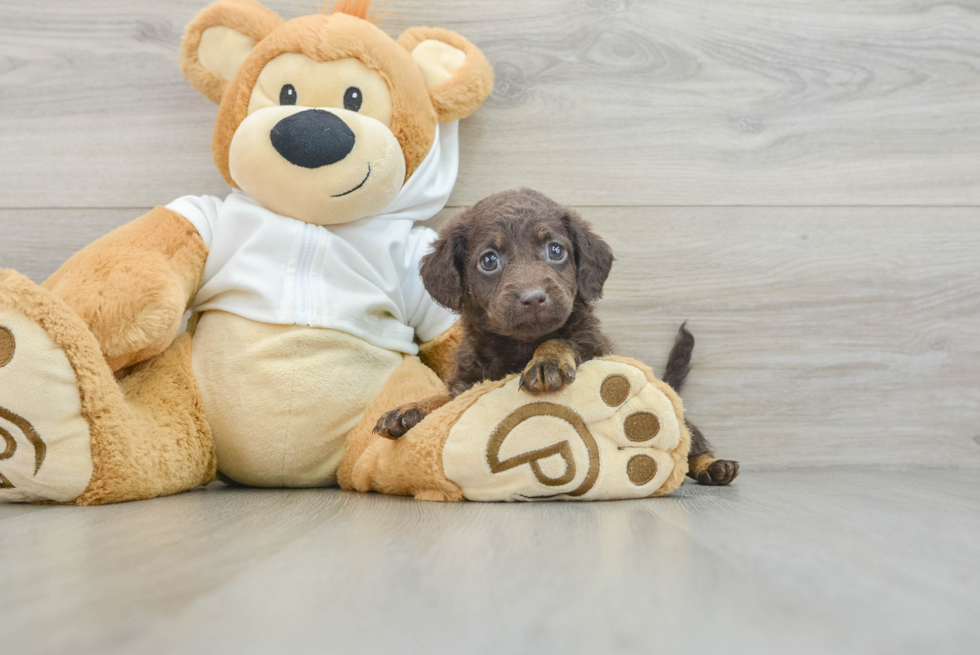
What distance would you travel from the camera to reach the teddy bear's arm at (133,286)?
1.31 m

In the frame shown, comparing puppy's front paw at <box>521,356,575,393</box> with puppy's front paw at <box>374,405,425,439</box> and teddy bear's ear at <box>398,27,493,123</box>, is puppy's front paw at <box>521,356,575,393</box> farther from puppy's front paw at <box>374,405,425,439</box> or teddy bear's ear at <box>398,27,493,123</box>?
teddy bear's ear at <box>398,27,493,123</box>

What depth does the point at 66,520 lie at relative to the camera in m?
1.07

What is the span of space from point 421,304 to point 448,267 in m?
0.31

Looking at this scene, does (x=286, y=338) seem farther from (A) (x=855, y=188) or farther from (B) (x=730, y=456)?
(A) (x=855, y=188)

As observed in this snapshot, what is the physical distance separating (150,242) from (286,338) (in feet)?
1.17

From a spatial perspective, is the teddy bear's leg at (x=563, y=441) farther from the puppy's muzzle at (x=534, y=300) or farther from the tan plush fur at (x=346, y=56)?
the tan plush fur at (x=346, y=56)

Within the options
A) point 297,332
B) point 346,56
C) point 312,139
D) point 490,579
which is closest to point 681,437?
point 490,579

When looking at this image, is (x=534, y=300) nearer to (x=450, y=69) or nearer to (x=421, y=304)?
(x=421, y=304)

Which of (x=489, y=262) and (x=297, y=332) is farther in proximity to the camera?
(x=297, y=332)

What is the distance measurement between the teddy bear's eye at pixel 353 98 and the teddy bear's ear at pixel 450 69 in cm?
19

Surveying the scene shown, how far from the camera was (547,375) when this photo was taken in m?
1.16

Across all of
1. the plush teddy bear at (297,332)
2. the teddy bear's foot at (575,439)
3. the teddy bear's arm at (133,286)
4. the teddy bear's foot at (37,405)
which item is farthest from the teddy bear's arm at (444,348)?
the teddy bear's foot at (37,405)

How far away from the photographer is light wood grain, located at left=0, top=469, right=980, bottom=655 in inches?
22.6

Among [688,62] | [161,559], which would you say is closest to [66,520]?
[161,559]
